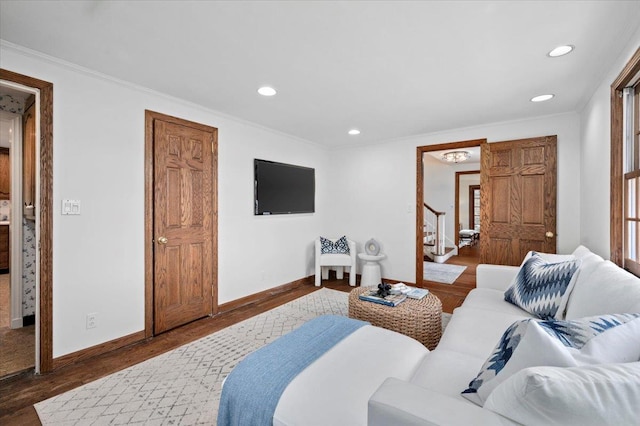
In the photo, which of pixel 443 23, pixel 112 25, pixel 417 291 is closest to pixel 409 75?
pixel 443 23

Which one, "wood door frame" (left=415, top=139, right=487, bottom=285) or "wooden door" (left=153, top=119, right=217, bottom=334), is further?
"wood door frame" (left=415, top=139, right=487, bottom=285)

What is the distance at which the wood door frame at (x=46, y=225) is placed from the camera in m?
2.21

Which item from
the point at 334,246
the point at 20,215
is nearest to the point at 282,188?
the point at 334,246

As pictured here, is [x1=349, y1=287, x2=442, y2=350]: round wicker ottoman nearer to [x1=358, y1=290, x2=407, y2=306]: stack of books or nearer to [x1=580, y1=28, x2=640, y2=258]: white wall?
[x1=358, y1=290, x2=407, y2=306]: stack of books

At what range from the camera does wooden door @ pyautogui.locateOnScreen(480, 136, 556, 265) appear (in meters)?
3.52

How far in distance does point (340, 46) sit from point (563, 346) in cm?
200

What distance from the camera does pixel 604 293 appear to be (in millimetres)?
1501

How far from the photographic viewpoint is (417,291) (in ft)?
9.18

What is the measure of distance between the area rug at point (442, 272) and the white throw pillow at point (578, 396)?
4278mm

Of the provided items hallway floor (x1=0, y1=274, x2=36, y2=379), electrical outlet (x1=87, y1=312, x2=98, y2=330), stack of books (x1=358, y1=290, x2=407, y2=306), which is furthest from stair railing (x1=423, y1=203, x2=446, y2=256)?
hallway floor (x1=0, y1=274, x2=36, y2=379)

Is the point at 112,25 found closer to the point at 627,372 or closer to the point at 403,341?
the point at 403,341

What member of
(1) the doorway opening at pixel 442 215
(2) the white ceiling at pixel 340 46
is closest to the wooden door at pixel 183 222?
(2) the white ceiling at pixel 340 46

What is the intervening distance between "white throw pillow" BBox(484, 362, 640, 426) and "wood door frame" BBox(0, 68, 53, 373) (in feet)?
9.47

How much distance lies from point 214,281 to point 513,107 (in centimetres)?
380
